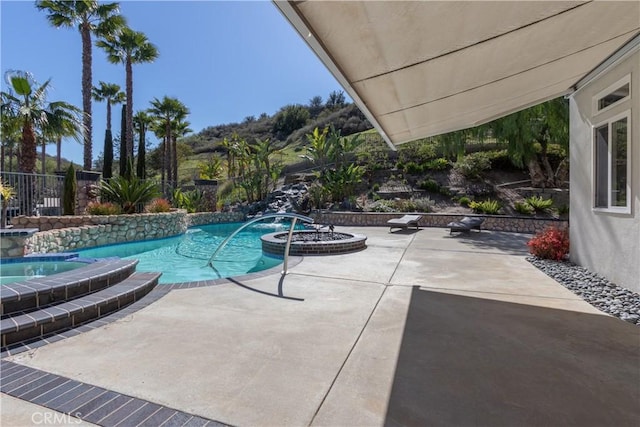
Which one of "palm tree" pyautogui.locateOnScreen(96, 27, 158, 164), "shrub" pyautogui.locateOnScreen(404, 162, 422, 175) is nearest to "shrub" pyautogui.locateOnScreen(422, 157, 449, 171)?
"shrub" pyautogui.locateOnScreen(404, 162, 422, 175)

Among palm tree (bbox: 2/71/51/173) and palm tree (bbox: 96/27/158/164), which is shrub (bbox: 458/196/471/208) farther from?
palm tree (bbox: 96/27/158/164)

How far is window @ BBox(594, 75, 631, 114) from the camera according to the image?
17.3ft

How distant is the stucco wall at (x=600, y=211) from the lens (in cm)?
504

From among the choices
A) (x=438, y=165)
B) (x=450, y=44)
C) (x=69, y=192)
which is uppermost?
(x=438, y=165)

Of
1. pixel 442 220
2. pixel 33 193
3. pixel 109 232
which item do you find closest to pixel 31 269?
pixel 109 232

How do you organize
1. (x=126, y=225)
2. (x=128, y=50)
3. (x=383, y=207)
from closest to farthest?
(x=126, y=225) < (x=383, y=207) < (x=128, y=50)

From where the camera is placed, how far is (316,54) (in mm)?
3209

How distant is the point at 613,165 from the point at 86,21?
26207 millimetres

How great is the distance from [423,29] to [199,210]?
770 inches

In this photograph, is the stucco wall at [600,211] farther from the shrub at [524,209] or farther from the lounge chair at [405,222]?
the shrub at [524,209]

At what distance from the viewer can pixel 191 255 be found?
10.5 meters

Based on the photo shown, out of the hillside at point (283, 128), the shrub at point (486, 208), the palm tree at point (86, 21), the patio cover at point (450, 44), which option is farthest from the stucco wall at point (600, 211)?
the hillside at point (283, 128)

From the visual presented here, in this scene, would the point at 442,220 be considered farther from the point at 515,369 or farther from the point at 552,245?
the point at 515,369

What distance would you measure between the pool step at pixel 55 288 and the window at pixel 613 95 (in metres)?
9.03
